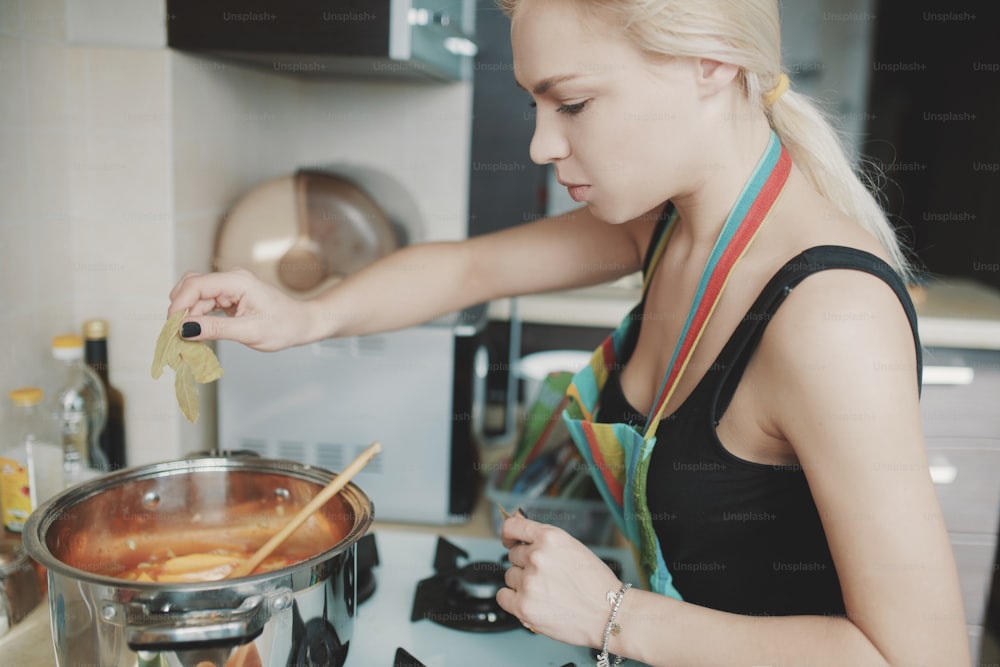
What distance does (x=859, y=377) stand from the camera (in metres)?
0.68

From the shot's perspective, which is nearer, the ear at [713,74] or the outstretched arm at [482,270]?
the ear at [713,74]

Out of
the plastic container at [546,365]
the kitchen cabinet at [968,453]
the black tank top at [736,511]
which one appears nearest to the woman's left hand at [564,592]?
the black tank top at [736,511]

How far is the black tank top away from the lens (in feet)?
2.57

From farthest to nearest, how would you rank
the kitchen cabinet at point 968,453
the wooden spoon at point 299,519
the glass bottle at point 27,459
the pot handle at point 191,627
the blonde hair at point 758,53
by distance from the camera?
the kitchen cabinet at point 968,453 → the glass bottle at point 27,459 → the wooden spoon at point 299,519 → the blonde hair at point 758,53 → the pot handle at point 191,627

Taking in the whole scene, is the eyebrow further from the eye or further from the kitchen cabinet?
the kitchen cabinet

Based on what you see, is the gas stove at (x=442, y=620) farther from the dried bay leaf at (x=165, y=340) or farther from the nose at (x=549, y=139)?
the nose at (x=549, y=139)

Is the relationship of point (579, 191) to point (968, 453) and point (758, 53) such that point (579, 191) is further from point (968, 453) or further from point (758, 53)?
point (968, 453)

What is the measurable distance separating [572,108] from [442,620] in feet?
1.97

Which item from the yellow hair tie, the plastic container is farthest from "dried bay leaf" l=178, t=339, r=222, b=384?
the plastic container

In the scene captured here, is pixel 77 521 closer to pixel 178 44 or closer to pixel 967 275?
pixel 178 44

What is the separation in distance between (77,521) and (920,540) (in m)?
0.78

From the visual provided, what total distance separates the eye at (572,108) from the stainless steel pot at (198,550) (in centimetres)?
43

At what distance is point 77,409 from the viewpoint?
4.01 ft

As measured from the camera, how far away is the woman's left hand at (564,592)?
0.79 meters
